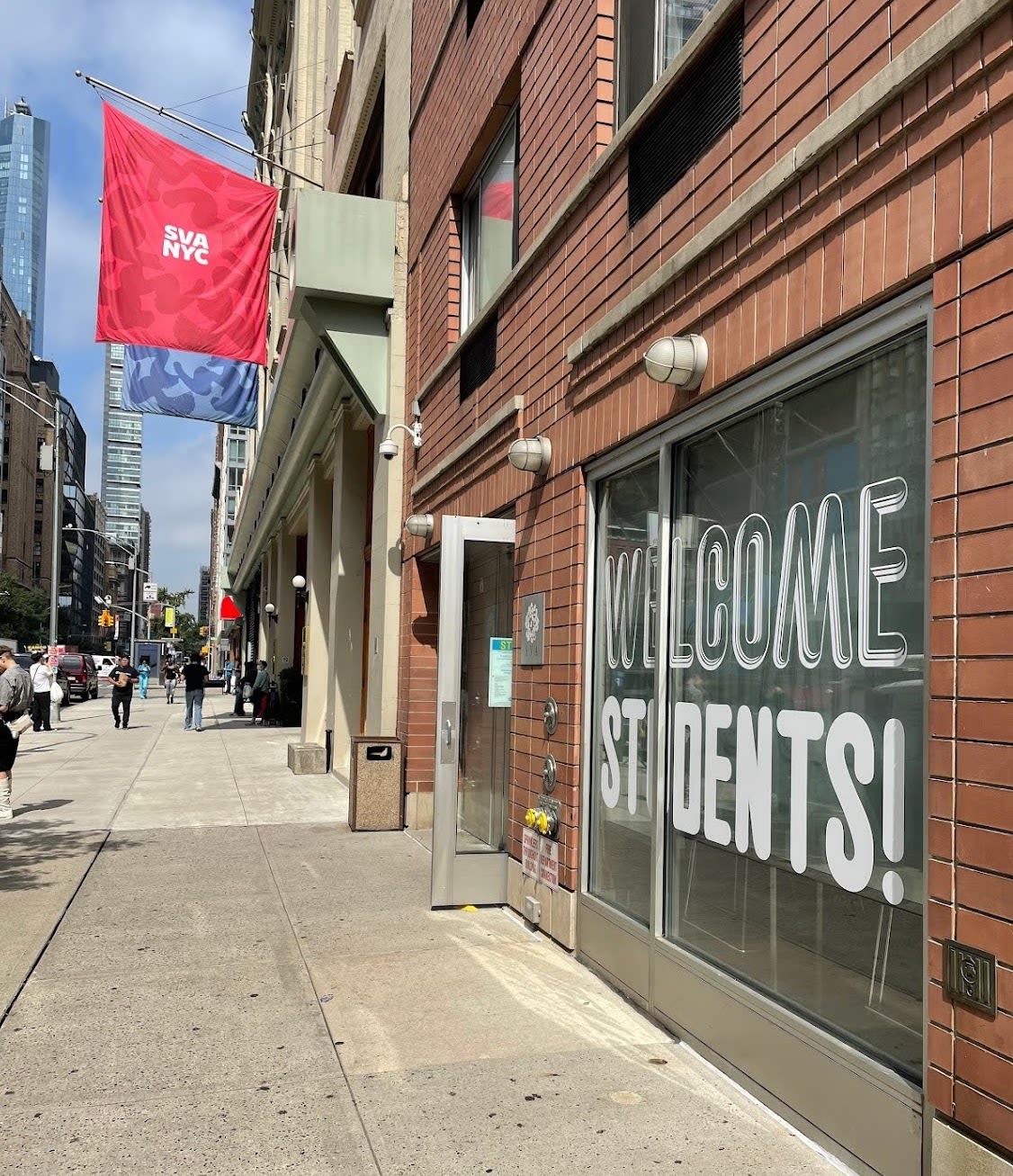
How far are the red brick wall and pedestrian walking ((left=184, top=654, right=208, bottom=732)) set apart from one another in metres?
20.7

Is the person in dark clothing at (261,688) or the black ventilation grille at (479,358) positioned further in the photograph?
the person in dark clothing at (261,688)

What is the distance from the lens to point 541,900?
20.8 ft

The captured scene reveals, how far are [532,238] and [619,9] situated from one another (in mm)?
1507

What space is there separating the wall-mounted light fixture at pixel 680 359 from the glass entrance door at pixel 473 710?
260 cm

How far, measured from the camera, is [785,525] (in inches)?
161

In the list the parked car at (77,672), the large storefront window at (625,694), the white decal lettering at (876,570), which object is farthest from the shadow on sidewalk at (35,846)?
the parked car at (77,672)

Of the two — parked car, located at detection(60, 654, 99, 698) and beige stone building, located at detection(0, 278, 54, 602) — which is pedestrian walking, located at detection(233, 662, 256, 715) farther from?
beige stone building, located at detection(0, 278, 54, 602)

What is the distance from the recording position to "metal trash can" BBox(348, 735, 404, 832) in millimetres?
10203

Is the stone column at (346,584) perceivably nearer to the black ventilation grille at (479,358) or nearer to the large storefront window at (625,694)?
the black ventilation grille at (479,358)

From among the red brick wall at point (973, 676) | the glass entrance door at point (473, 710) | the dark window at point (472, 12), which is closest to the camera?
the red brick wall at point (973, 676)

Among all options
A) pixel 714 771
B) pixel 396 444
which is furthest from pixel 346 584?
pixel 714 771

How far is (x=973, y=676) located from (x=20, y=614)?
89.6m

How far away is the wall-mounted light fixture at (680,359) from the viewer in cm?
454

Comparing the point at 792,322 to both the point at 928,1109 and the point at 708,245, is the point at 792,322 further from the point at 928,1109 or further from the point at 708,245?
the point at 928,1109
